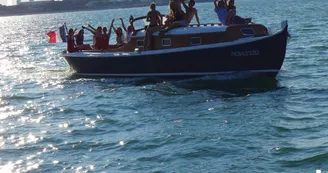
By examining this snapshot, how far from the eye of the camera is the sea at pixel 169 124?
13.2 meters

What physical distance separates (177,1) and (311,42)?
13.4 metres

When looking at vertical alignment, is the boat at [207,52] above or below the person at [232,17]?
below

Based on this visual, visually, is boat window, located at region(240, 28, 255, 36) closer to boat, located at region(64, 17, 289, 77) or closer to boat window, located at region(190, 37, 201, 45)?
boat, located at region(64, 17, 289, 77)

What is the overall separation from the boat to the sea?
0.40 metres

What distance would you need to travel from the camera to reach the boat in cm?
2131

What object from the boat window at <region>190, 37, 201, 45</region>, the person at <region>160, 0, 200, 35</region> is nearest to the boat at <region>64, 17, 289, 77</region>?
the boat window at <region>190, 37, 201, 45</region>

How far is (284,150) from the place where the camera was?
13453 millimetres

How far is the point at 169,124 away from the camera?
1652 centimetres

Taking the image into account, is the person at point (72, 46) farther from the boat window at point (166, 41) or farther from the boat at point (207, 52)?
the boat window at point (166, 41)

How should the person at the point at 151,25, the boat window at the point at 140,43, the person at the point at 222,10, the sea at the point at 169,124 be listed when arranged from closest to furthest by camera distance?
1. the sea at the point at 169,124
2. the person at the point at 222,10
3. the person at the point at 151,25
4. the boat window at the point at 140,43

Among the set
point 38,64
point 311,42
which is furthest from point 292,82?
point 38,64

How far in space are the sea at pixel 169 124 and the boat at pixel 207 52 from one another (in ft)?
1.30

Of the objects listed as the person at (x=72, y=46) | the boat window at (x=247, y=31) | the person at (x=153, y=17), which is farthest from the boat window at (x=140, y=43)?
the boat window at (x=247, y=31)

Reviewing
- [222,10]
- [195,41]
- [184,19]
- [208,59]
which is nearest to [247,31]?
[222,10]
